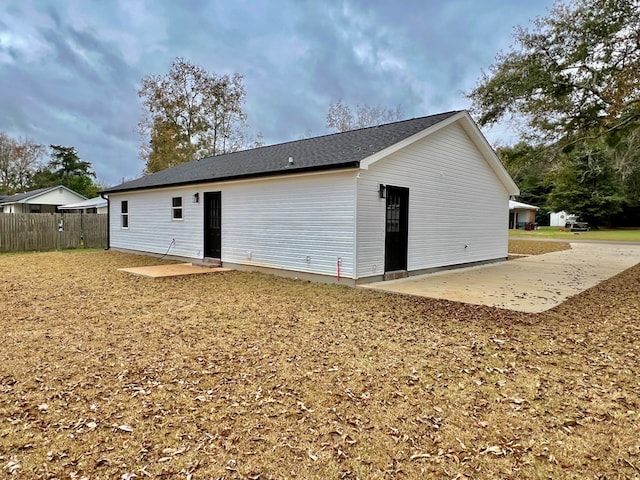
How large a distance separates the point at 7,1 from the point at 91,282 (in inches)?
346

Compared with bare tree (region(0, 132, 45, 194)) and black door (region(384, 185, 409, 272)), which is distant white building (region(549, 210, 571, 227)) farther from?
bare tree (region(0, 132, 45, 194))

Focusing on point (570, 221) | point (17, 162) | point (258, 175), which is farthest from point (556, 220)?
point (17, 162)

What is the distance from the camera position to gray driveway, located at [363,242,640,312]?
694cm

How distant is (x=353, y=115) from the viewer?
2925 centimetres

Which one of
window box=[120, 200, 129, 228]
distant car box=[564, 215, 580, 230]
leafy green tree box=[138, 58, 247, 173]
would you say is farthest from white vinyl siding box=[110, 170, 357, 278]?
distant car box=[564, 215, 580, 230]

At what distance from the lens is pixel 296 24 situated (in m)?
14.6

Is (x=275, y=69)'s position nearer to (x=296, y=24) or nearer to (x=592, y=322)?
(x=296, y=24)

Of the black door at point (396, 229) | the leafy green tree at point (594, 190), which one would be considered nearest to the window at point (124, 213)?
the black door at point (396, 229)

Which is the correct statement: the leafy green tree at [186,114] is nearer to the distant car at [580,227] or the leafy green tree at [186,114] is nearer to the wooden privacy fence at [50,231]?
the wooden privacy fence at [50,231]

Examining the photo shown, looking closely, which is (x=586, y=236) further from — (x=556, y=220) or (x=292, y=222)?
(x=292, y=222)

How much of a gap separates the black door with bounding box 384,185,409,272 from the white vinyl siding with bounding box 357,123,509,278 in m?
0.18

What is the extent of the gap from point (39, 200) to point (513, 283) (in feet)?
115

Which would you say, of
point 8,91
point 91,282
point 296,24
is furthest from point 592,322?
point 8,91

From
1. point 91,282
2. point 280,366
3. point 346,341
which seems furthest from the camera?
point 91,282
